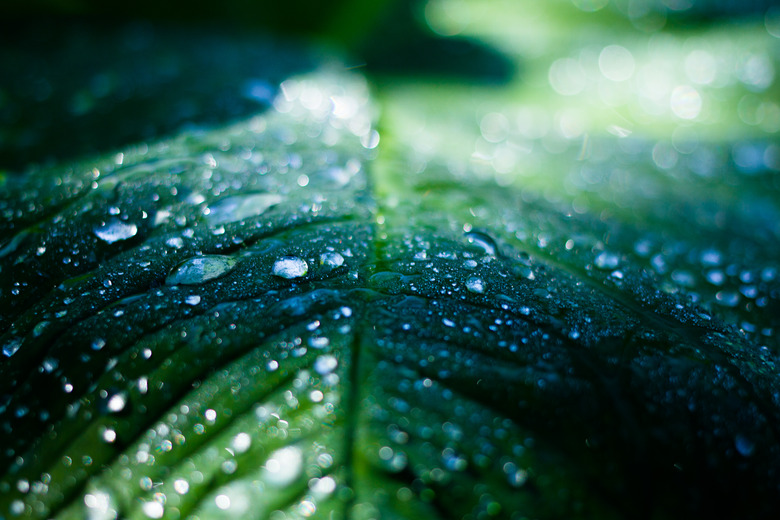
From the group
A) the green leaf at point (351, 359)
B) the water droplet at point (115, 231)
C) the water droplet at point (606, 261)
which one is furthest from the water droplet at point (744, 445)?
the water droplet at point (115, 231)

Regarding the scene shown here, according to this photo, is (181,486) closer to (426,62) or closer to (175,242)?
(175,242)

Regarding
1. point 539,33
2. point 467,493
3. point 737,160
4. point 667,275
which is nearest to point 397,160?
point 667,275

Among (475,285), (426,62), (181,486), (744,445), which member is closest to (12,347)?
(181,486)

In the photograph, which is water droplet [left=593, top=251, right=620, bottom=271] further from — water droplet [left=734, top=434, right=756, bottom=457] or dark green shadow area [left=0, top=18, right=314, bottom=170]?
dark green shadow area [left=0, top=18, right=314, bottom=170]

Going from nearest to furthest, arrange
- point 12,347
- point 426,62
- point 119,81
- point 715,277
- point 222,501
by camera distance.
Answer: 1. point 222,501
2. point 12,347
3. point 715,277
4. point 119,81
5. point 426,62

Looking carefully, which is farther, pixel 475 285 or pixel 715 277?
pixel 715 277

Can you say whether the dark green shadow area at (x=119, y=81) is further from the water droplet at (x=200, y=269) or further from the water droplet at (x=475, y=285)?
the water droplet at (x=475, y=285)

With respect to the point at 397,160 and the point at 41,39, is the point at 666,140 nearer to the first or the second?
the point at 397,160
